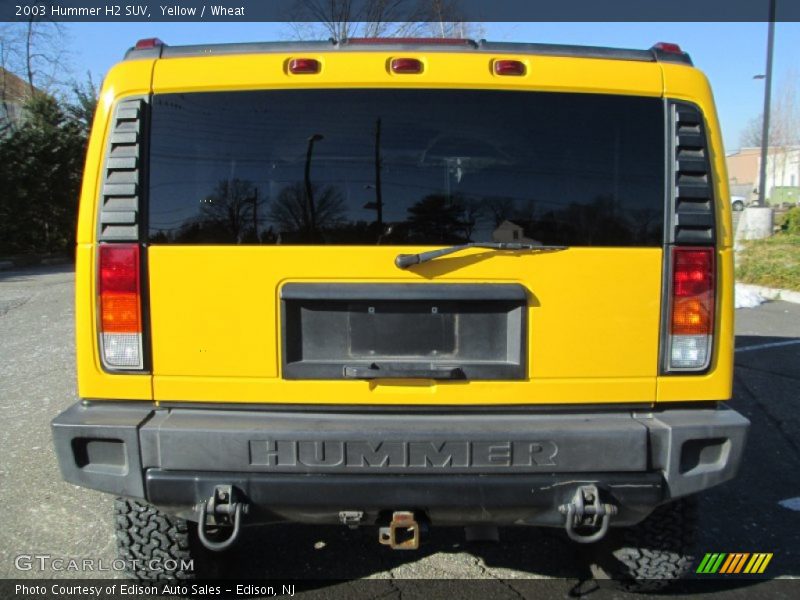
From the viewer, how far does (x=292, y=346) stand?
2506mm

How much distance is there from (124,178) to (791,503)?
3895 millimetres

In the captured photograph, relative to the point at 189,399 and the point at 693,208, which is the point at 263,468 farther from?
the point at 693,208

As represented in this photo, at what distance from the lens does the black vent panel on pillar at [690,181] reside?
8.14ft

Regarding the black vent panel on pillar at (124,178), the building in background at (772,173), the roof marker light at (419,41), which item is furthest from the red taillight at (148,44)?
the building in background at (772,173)

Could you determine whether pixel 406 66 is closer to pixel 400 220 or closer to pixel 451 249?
pixel 400 220

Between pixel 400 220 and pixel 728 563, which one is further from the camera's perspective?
pixel 728 563

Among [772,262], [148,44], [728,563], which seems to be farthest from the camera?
[772,262]

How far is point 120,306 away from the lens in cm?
248

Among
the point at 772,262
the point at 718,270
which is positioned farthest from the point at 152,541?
the point at 772,262

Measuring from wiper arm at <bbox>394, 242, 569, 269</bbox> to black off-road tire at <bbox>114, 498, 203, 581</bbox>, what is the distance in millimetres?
1359

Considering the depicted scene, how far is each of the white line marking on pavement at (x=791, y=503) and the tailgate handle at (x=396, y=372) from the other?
263 centimetres

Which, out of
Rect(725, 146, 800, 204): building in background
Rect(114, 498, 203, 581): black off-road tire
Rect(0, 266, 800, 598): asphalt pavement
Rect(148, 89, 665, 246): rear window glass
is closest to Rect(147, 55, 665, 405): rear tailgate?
Rect(148, 89, 665, 246): rear window glass

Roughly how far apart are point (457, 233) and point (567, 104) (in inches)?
24.0

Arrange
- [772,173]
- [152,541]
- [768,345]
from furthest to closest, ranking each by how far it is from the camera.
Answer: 1. [772,173]
2. [768,345]
3. [152,541]
